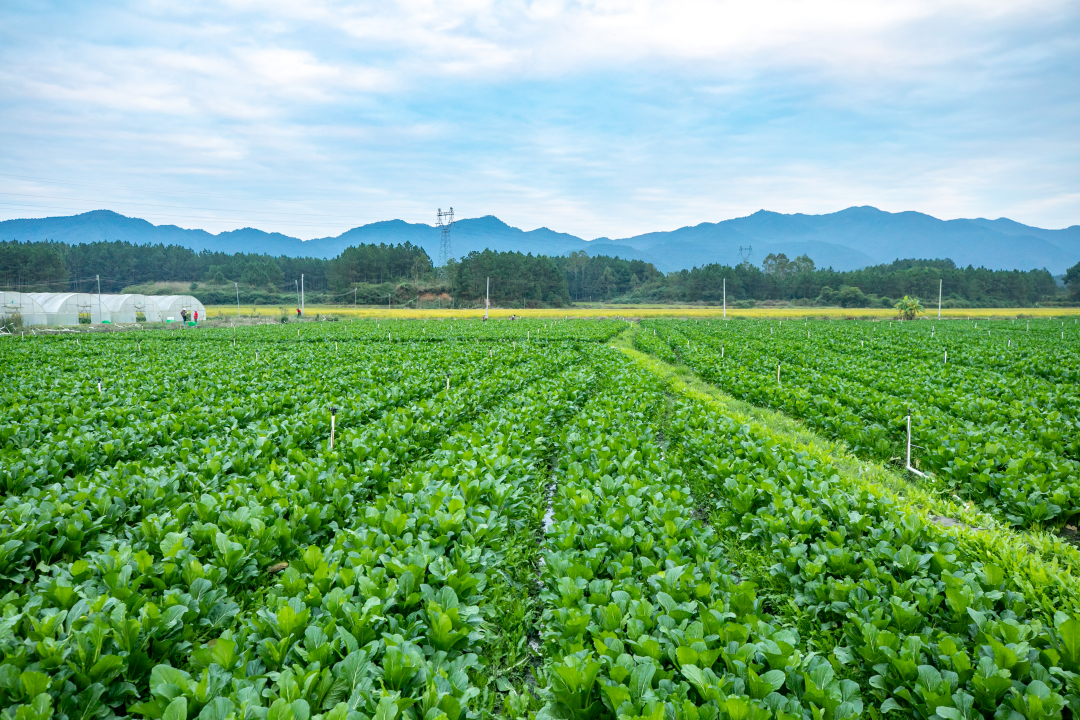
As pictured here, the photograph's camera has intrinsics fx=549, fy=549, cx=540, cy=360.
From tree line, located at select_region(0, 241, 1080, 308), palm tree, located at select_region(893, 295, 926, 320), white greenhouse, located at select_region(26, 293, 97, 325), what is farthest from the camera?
tree line, located at select_region(0, 241, 1080, 308)

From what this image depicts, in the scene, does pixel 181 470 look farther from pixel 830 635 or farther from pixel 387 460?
pixel 830 635

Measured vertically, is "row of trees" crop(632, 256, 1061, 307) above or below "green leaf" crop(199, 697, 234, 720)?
above

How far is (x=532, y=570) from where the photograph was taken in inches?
206

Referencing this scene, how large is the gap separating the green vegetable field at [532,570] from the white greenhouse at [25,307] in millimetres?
41141

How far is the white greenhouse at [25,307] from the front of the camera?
39.3 meters

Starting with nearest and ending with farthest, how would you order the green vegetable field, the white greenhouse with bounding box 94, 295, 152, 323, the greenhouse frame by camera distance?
1. the green vegetable field
2. the white greenhouse with bounding box 94, 295, 152, 323
3. the greenhouse frame

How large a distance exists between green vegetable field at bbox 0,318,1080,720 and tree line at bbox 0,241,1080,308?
7254 centimetres

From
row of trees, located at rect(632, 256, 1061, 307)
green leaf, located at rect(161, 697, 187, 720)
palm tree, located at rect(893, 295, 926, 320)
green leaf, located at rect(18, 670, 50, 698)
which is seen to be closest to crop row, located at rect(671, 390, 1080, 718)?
green leaf, located at rect(161, 697, 187, 720)

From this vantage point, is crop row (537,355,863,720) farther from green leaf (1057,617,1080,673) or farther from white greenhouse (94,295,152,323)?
white greenhouse (94,295,152,323)

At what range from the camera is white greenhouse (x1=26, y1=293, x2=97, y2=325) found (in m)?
41.5

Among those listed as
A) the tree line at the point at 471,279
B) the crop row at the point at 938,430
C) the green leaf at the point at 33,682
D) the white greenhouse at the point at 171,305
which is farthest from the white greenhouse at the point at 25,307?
the green leaf at the point at 33,682

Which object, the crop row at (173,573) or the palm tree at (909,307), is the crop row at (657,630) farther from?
the palm tree at (909,307)

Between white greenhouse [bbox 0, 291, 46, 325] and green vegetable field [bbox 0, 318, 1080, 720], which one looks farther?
white greenhouse [bbox 0, 291, 46, 325]

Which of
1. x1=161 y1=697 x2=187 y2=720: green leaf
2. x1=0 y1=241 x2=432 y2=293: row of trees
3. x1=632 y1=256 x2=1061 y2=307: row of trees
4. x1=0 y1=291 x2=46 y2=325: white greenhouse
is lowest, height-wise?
x1=161 y1=697 x2=187 y2=720: green leaf
